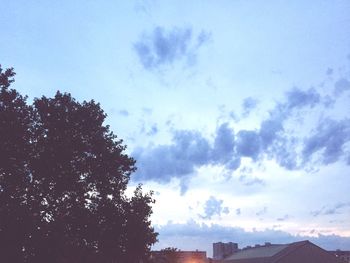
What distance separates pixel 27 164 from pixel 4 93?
5031mm

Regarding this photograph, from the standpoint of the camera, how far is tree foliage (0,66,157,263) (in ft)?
85.5

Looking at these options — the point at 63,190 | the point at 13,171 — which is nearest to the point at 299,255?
the point at 63,190

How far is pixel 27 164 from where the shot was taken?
27.7m

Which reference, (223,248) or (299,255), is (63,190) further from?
(223,248)

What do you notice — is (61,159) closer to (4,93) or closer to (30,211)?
(30,211)

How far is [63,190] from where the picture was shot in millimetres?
27719

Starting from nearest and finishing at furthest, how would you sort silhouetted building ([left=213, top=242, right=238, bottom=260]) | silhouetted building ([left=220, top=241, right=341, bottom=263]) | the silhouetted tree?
1. the silhouetted tree
2. silhouetted building ([left=220, top=241, right=341, bottom=263])
3. silhouetted building ([left=213, top=242, right=238, bottom=260])

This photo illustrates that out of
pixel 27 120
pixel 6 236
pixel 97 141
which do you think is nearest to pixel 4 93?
pixel 27 120

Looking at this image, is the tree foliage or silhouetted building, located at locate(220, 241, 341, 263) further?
silhouetted building, located at locate(220, 241, 341, 263)

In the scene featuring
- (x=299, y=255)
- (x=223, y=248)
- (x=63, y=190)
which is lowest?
(x=63, y=190)

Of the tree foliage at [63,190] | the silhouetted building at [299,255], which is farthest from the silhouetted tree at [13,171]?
the silhouetted building at [299,255]

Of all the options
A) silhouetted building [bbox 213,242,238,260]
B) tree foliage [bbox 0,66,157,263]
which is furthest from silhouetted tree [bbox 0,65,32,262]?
silhouetted building [bbox 213,242,238,260]

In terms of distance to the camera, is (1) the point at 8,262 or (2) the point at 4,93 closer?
(1) the point at 8,262

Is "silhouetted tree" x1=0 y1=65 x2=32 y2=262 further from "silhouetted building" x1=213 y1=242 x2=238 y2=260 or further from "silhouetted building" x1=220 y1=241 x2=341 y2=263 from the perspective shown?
"silhouetted building" x1=213 y1=242 x2=238 y2=260
